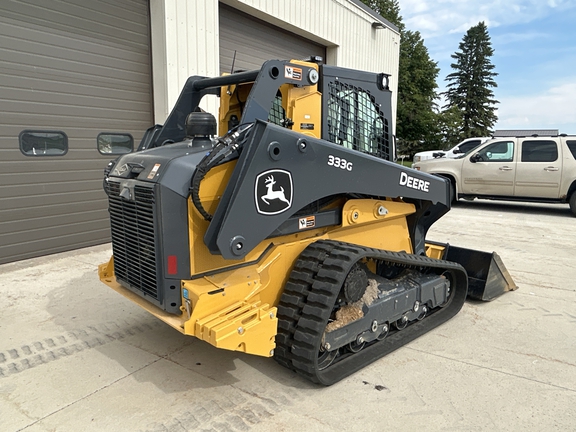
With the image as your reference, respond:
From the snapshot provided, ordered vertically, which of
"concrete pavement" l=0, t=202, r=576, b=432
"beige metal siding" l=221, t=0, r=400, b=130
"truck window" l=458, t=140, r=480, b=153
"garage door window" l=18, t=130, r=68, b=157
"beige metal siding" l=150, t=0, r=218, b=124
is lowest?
"concrete pavement" l=0, t=202, r=576, b=432

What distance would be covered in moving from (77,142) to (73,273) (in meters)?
2.18

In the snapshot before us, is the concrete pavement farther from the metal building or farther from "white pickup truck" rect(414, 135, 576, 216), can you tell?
"white pickup truck" rect(414, 135, 576, 216)

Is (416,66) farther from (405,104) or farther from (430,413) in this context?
(430,413)

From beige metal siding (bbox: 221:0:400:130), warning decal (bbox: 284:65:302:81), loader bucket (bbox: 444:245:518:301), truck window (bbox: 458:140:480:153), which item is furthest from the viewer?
truck window (bbox: 458:140:480:153)

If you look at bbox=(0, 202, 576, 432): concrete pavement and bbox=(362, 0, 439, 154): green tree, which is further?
bbox=(362, 0, 439, 154): green tree

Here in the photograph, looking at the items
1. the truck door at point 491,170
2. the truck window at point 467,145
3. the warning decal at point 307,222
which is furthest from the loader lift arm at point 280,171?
the truck window at point 467,145

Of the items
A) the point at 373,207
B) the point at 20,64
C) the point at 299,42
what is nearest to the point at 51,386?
the point at 373,207

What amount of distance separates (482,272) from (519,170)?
759 centimetres

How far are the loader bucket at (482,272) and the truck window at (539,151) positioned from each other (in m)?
7.40

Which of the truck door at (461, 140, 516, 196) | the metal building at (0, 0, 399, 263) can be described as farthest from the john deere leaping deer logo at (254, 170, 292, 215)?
the truck door at (461, 140, 516, 196)

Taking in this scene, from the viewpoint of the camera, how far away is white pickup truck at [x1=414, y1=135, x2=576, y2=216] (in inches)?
426

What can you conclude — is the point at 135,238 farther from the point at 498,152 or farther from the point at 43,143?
the point at 498,152

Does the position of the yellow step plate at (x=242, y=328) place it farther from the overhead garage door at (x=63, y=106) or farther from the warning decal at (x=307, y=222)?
the overhead garage door at (x=63, y=106)

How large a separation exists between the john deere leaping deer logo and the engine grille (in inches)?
26.1
